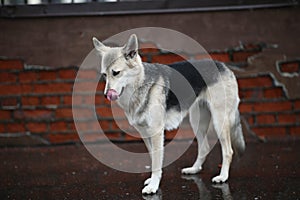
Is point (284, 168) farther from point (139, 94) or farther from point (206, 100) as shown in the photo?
point (139, 94)

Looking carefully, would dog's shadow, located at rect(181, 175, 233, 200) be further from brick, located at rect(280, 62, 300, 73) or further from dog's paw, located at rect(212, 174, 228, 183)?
brick, located at rect(280, 62, 300, 73)

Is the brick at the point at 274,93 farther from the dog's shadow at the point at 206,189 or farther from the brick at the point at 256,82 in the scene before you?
the dog's shadow at the point at 206,189

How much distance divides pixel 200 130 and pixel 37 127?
1.90m

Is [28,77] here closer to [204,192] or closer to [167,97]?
[167,97]

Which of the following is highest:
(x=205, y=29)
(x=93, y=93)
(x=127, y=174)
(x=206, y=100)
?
(x=205, y=29)

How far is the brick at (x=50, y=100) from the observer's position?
5.00m

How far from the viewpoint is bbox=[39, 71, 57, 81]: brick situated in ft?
16.3

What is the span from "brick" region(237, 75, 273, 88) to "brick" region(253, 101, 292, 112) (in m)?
0.20

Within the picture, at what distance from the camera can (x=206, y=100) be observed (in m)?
3.73

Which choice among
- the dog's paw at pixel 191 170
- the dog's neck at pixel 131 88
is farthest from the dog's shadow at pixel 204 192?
the dog's neck at pixel 131 88

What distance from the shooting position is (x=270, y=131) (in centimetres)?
502

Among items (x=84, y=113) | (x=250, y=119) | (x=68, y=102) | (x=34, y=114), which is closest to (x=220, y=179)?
(x=250, y=119)

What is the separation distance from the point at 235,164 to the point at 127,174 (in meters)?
0.96

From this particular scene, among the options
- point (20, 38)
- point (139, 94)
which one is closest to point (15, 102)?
point (20, 38)
